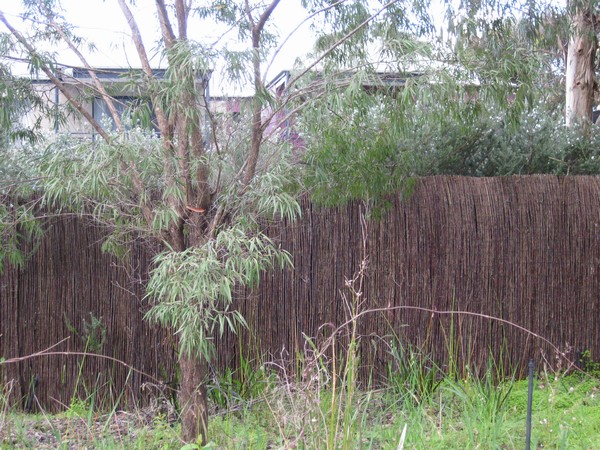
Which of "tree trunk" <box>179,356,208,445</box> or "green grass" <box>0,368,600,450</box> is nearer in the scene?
"green grass" <box>0,368,600,450</box>

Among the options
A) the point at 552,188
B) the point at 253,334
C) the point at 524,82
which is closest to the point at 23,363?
the point at 253,334

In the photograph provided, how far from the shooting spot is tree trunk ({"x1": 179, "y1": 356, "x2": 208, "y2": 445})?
12.6 feet

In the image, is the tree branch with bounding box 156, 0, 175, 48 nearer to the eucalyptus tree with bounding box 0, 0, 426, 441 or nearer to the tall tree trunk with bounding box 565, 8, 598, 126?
the eucalyptus tree with bounding box 0, 0, 426, 441

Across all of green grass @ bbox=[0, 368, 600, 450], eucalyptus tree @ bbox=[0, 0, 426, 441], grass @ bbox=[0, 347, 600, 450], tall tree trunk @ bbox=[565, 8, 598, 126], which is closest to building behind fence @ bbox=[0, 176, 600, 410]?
grass @ bbox=[0, 347, 600, 450]

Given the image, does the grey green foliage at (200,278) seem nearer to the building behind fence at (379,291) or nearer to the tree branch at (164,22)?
the tree branch at (164,22)

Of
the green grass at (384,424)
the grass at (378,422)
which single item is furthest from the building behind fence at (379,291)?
the green grass at (384,424)

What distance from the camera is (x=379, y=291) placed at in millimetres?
5500

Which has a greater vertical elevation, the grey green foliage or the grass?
the grey green foliage

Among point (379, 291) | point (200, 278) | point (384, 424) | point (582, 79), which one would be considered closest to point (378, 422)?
point (384, 424)

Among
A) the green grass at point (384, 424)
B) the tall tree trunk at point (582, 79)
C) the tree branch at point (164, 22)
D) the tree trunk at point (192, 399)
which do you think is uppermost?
the tall tree trunk at point (582, 79)

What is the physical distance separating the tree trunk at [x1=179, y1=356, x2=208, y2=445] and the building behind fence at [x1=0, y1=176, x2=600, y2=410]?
1162mm

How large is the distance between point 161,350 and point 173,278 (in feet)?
6.97

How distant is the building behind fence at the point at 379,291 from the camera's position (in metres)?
A: 5.18

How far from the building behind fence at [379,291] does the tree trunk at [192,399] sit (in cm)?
116
